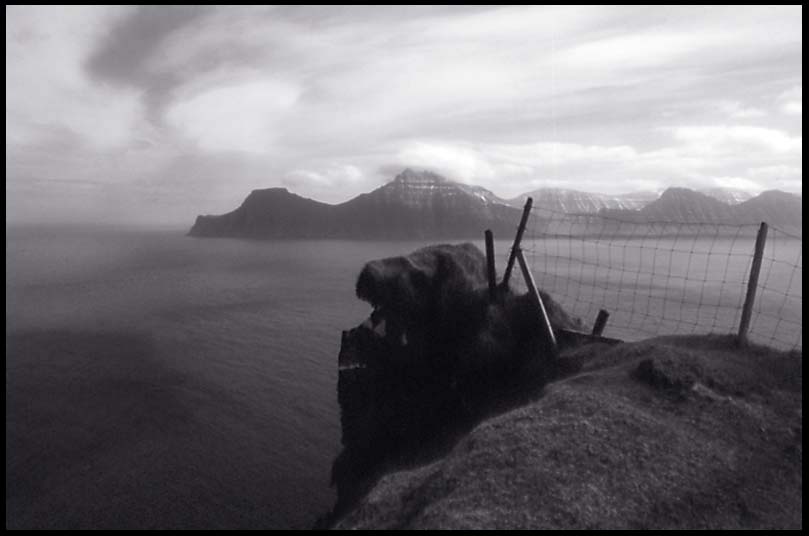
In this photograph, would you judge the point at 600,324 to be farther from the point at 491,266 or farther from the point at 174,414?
the point at 174,414

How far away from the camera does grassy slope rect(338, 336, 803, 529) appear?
720cm

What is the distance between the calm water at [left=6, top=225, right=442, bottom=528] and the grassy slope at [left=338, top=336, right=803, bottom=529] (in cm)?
1347

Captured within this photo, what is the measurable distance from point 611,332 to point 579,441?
1458 inches

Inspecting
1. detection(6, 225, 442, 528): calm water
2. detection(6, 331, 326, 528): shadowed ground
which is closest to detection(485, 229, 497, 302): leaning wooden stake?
detection(6, 225, 442, 528): calm water

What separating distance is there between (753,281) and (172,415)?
28.3m

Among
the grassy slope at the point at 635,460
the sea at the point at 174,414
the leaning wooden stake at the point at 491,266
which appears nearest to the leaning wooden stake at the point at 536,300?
the leaning wooden stake at the point at 491,266

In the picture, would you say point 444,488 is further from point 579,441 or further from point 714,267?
point 714,267

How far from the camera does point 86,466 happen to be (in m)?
22.7

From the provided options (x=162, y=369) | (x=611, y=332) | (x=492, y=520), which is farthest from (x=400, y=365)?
(x=611, y=332)

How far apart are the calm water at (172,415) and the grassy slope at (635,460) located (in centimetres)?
1347

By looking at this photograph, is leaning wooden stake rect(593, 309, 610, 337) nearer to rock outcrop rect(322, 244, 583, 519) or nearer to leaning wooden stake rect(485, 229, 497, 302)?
rock outcrop rect(322, 244, 583, 519)

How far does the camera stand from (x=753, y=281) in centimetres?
1163

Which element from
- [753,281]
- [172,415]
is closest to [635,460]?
[753,281]

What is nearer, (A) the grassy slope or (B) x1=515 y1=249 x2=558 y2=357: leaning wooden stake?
(A) the grassy slope
